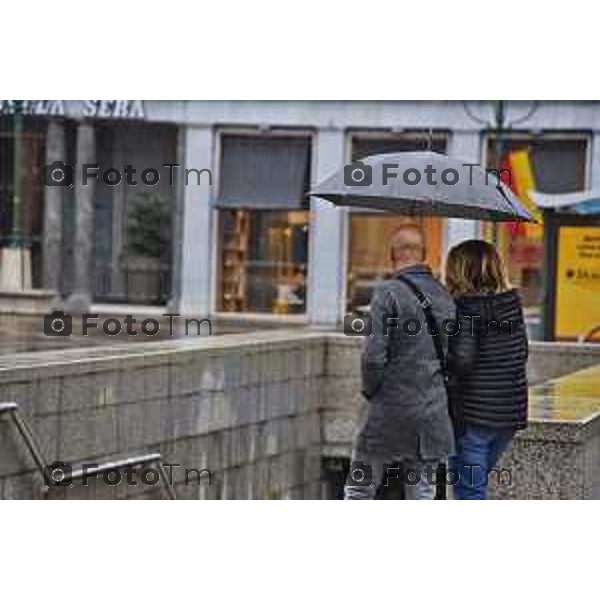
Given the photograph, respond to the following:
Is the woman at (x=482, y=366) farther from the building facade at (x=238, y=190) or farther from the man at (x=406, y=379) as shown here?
the building facade at (x=238, y=190)

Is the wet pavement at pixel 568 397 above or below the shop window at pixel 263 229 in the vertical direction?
below

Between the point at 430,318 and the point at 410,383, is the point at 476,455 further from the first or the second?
the point at 430,318

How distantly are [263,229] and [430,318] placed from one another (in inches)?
75.5

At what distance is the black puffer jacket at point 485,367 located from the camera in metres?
6.48

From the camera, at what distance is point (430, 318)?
254 inches

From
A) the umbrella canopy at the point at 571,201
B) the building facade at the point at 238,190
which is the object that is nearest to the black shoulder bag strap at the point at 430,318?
the building facade at the point at 238,190

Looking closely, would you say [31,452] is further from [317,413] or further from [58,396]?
[317,413]

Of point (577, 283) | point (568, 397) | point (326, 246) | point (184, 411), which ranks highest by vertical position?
point (326, 246)

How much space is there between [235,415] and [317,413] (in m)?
0.69

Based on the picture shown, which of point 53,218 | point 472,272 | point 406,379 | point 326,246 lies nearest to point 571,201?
point 326,246

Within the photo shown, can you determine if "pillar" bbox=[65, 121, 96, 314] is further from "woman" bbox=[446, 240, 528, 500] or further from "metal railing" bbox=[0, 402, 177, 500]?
"woman" bbox=[446, 240, 528, 500]

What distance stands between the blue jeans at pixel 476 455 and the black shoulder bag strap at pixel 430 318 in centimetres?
21

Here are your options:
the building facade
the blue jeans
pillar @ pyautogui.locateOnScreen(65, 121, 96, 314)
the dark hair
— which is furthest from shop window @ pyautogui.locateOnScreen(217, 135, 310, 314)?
the blue jeans
